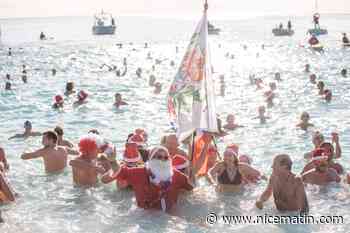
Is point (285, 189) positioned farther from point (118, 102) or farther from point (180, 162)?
point (118, 102)

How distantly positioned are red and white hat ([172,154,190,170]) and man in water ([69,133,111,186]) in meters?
1.18

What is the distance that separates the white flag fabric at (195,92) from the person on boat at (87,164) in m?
1.51

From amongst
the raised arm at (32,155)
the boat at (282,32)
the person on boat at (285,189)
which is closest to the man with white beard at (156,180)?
the person on boat at (285,189)

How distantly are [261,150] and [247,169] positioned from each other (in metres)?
3.33

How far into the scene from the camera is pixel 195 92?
698cm

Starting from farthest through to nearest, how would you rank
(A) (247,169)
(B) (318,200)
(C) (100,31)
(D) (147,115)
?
(C) (100,31) < (D) (147,115) < (A) (247,169) < (B) (318,200)

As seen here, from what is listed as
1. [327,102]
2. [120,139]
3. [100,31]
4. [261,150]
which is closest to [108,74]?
[327,102]

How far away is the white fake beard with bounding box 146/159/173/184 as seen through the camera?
6.64 meters

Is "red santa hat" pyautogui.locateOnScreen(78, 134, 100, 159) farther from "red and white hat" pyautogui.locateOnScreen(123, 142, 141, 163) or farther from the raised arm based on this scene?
the raised arm

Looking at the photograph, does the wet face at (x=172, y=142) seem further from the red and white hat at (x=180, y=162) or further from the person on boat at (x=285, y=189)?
the person on boat at (x=285, y=189)

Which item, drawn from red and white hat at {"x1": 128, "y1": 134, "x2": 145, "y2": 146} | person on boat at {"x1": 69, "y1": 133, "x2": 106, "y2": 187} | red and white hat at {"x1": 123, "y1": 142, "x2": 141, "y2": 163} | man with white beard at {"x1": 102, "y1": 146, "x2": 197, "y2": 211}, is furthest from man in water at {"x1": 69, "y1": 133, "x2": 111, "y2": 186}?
man with white beard at {"x1": 102, "y1": 146, "x2": 197, "y2": 211}

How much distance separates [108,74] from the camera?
3020 centimetres

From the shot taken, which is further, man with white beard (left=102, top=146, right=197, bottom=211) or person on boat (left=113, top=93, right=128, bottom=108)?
person on boat (left=113, top=93, right=128, bottom=108)

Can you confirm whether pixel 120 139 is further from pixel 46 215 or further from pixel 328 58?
pixel 328 58
